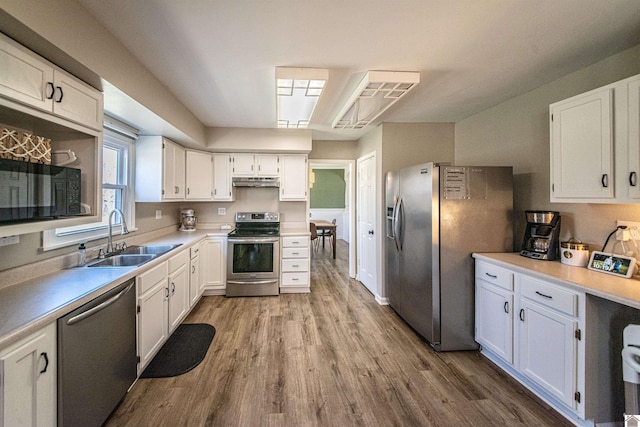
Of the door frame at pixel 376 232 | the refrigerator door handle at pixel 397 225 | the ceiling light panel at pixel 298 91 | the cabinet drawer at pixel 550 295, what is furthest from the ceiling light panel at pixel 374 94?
the cabinet drawer at pixel 550 295

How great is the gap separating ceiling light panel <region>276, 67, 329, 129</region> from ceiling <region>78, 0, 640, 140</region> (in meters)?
0.07

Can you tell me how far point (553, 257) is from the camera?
2.21 meters

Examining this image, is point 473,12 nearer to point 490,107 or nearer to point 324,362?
point 490,107

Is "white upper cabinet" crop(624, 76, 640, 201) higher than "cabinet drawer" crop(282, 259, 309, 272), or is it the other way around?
"white upper cabinet" crop(624, 76, 640, 201)

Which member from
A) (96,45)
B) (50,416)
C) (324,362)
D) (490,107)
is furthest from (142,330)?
(490,107)

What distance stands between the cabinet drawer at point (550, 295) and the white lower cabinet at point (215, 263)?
11.3 ft

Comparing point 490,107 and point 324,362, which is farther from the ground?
point 490,107

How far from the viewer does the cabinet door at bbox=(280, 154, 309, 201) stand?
13.8ft

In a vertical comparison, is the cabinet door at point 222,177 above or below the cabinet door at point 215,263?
above

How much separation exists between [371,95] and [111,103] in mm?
2162

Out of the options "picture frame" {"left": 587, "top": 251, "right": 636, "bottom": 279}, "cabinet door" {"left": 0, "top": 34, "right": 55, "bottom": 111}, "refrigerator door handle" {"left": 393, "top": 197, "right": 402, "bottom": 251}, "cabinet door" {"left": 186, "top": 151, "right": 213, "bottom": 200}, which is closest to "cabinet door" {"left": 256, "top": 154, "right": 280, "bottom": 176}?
"cabinet door" {"left": 186, "top": 151, "right": 213, "bottom": 200}

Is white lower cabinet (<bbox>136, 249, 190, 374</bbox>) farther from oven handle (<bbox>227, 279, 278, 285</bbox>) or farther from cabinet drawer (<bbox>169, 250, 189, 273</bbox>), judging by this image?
oven handle (<bbox>227, 279, 278, 285</bbox>)

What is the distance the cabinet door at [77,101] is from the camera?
1.42 m

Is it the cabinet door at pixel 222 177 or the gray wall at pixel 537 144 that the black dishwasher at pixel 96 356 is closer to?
the cabinet door at pixel 222 177
